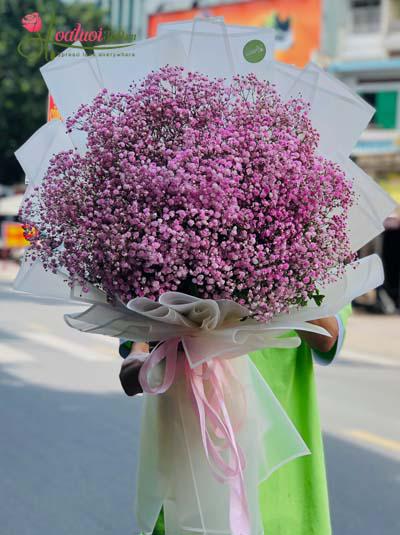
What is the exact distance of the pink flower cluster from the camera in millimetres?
1560

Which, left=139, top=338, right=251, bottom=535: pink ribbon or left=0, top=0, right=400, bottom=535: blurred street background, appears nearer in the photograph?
left=139, top=338, right=251, bottom=535: pink ribbon

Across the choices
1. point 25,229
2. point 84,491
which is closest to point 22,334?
point 84,491

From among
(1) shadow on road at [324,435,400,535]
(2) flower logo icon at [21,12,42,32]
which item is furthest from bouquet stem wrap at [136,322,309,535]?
(1) shadow on road at [324,435,400,535]

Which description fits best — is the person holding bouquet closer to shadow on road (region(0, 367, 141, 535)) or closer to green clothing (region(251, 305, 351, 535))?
green clothing (region(251, 305, 351, 535))

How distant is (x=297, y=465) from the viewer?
6.77 feet

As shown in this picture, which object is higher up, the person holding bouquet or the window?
the window

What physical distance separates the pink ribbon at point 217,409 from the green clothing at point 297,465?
28 cm

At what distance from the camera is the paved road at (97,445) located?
456 centimetres

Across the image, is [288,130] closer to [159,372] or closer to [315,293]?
[315,293]

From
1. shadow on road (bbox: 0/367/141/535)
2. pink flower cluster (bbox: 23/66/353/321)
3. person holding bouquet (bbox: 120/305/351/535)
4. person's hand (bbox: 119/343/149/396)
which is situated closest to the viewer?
pink flower cluster (bbox: 23/66/353/321)

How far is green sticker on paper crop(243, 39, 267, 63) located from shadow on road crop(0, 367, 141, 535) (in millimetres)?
3061

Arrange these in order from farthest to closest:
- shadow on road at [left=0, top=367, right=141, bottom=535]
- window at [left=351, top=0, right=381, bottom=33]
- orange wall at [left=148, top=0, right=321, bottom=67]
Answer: orange wall at [left=148, top=0, right=321, bottom=67] < window at [left=351, top=0, right=381, bottom=33] < shadow on road at [left=0, top=367, right=141, bottom=535]

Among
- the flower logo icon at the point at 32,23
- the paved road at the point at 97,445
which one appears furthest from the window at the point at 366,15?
the flower logo icon at the point at 32,23

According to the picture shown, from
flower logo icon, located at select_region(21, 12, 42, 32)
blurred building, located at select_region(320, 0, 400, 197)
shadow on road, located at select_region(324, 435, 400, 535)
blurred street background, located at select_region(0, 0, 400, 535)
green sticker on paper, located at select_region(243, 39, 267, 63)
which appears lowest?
blurred street background, located at select_region(0, 0, 400, 535)
